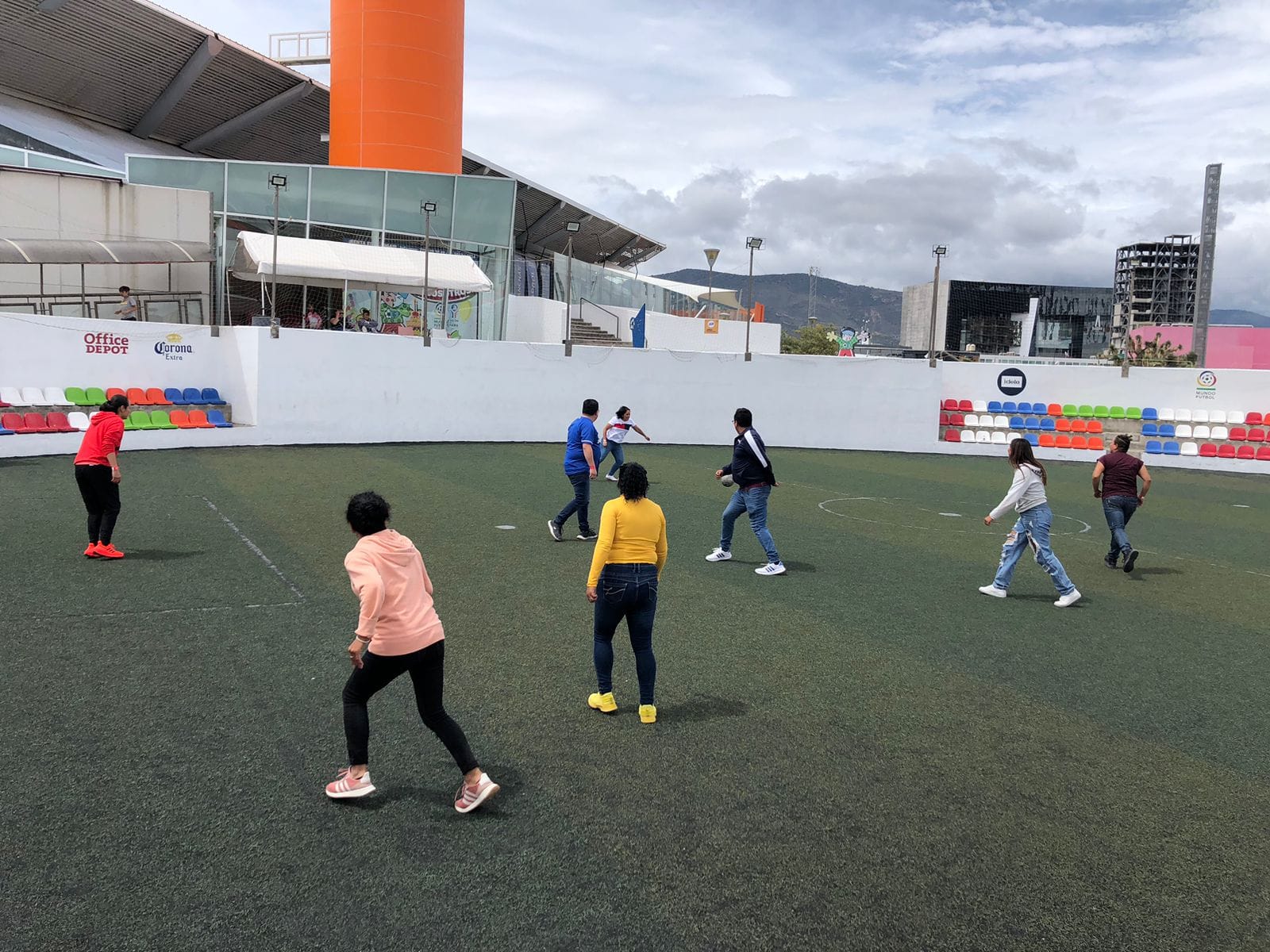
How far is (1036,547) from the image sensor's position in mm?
9789

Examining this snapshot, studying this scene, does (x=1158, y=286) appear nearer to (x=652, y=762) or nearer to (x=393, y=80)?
(x=393, y=80)

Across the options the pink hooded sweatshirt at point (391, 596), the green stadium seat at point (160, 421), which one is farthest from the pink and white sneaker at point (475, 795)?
the green stadium seat at point (160, 421)

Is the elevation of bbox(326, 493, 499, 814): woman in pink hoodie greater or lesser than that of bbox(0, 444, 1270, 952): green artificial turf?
greater

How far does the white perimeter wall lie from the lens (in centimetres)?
2030

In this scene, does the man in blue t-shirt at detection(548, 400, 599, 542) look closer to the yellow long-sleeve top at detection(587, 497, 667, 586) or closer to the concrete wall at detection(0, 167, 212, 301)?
the yellow long-sleeve top at detection(587, 497, 667, 586)

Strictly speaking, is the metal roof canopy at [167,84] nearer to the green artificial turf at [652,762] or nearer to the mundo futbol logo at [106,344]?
the mundo futbol logo at [106,344]

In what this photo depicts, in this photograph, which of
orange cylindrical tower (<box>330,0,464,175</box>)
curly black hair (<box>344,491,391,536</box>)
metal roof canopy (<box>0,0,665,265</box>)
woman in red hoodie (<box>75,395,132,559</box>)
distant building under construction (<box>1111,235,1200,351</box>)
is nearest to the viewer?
curly black hair (<box>344,491,391,536</box>)

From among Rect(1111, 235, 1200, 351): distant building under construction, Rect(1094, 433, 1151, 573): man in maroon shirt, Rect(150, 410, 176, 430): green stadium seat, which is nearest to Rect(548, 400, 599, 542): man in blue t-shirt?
Rect(1094, 433, 1151, 573): man in maroon shirt

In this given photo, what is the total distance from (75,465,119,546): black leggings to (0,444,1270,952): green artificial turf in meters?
0.46

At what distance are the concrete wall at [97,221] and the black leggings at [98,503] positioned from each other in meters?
16.3

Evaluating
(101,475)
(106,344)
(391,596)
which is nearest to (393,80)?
(106,344)

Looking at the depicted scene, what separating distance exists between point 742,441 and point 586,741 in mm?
5252

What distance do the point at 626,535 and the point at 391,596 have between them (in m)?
1.72

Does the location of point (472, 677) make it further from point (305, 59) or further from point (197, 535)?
point (305, 59)
